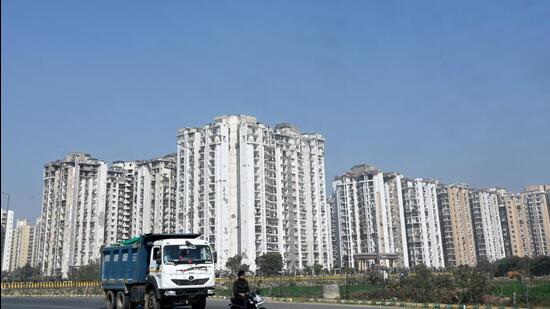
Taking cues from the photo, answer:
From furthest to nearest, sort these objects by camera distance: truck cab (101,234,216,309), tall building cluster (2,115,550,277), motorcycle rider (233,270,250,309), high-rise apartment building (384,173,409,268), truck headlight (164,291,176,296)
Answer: high-rise apartment building (384,173,409,268) < tall building cluster (2,115,550,277) < truck cab (101,234,216,309) < truck headlight (164,291,176,296) < motorcycle rider (233,270,250,309)

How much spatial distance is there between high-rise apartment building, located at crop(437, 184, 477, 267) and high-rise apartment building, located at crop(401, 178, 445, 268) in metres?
4.96

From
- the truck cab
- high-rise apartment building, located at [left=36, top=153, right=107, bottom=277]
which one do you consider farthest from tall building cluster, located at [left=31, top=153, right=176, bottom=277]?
the truck cab

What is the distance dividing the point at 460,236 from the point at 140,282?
133346 mm

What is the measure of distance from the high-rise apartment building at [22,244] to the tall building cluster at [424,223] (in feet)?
342

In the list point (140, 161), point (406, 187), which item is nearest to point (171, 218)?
point (140, 161)

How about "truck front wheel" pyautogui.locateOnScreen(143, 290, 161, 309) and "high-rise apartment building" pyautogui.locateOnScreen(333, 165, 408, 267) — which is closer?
"truck front wheel" pyautogui.locateOnScreen(143, 290, 161, 309)

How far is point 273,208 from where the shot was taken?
103812 millimetres

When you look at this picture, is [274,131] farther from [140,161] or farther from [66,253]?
[66,253]

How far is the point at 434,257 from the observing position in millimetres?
132625

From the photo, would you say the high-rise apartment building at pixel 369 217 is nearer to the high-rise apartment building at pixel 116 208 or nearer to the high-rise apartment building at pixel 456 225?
the high-rise apartment building at pixel 456 225

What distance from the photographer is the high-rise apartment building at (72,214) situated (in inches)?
4830

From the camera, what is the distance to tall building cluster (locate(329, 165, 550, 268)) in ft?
420

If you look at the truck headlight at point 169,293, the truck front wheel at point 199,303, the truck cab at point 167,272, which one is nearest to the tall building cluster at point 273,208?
the truck cab at point 167,272

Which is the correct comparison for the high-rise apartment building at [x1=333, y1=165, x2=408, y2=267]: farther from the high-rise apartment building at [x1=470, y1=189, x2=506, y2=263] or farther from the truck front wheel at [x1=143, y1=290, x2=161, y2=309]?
the truck front wheel at [x1=143, y1=290, x2=161, y2=309]
